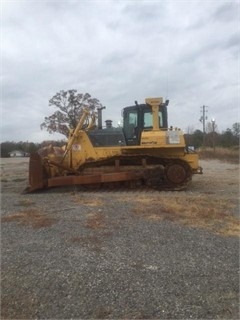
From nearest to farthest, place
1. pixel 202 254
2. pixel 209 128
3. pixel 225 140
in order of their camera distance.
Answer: pixel 202 254, pixel 225 140, pixel 209 128

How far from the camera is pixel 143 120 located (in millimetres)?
14516

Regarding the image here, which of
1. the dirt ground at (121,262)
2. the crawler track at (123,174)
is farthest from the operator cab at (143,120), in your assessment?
the dirt ground at (121,262)

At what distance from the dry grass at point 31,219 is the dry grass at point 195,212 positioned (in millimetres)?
1977

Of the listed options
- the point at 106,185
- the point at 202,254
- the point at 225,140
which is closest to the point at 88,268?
the point at 202,254

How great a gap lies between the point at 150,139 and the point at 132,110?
148cm

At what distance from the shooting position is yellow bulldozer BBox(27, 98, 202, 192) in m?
13.5

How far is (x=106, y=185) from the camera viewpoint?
1408 cm

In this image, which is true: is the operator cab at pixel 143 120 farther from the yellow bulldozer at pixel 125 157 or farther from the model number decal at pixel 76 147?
the model number decal at pixel 76 147

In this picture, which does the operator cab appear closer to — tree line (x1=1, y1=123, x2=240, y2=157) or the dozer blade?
the dozer blade

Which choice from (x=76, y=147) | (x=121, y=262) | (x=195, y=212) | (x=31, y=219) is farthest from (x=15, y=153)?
(x=121, y=262)

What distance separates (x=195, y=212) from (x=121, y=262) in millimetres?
3989

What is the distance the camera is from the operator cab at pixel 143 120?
14.3 metres

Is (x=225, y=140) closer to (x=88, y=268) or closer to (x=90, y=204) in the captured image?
(x=90, y=204)

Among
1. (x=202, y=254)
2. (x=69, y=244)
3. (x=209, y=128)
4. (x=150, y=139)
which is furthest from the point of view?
(x=209, y=128)
